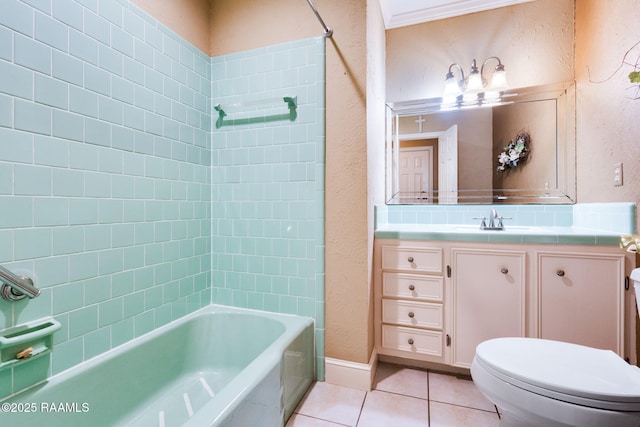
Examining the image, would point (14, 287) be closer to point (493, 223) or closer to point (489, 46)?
point (493, 223)

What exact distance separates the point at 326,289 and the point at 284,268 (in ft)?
0.97

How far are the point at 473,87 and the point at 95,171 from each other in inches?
91.6

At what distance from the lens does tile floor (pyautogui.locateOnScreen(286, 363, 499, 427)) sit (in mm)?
1351

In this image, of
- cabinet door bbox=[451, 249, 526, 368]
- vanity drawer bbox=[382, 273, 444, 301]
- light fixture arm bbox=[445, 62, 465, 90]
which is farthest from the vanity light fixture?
vanity drawer bbox=[382, 273, 444, 301]

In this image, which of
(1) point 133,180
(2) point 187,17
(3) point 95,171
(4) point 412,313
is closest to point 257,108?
(2) point 187,17

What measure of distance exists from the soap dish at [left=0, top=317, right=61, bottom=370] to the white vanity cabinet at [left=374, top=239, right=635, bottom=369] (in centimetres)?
153

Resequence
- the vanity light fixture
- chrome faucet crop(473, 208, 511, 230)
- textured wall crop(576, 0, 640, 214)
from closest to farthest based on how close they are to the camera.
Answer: textured wall crop(576, 0, 640, 214) → chrome faucet crop(473, 208, 511, 230) → the vanity light fixture

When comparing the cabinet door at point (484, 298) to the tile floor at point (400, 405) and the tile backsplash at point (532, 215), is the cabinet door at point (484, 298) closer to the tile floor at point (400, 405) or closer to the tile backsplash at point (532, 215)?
the tile floor at point (400, 405)

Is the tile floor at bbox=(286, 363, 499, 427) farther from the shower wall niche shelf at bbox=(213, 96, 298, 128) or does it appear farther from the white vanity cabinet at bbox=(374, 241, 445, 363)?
the shower wall niche shelf at bbox=(213, 96, 298, 128)

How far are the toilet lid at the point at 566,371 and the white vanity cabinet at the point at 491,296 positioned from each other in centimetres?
43

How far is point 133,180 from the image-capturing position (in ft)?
4.58

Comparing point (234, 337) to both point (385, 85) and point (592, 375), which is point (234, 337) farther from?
point (385, 85)

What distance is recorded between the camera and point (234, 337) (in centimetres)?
172

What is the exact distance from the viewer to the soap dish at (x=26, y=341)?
93 cm
